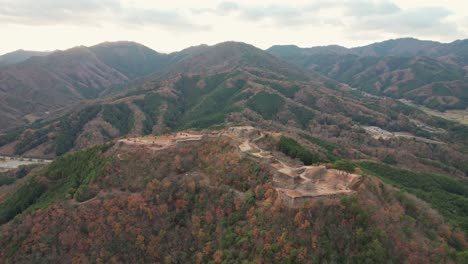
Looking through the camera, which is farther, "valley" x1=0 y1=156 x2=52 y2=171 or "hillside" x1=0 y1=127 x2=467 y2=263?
"valley" x1=0 y1=156 x2=52 y2=171

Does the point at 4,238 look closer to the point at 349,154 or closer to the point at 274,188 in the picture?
the point at 274,188

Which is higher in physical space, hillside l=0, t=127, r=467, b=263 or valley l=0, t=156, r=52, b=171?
hillside l=0, t=127, r=467, b=263

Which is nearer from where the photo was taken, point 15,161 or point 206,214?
point 206,214

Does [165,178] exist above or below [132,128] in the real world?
above

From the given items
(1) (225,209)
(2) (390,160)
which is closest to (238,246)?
(1) (225,209)

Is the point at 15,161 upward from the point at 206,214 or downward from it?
downward

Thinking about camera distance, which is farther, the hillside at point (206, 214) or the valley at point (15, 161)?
the valley at point (15, 161)

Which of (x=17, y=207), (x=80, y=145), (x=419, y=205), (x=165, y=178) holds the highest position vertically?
(x=165, y=178)

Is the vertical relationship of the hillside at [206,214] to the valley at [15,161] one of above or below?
above
